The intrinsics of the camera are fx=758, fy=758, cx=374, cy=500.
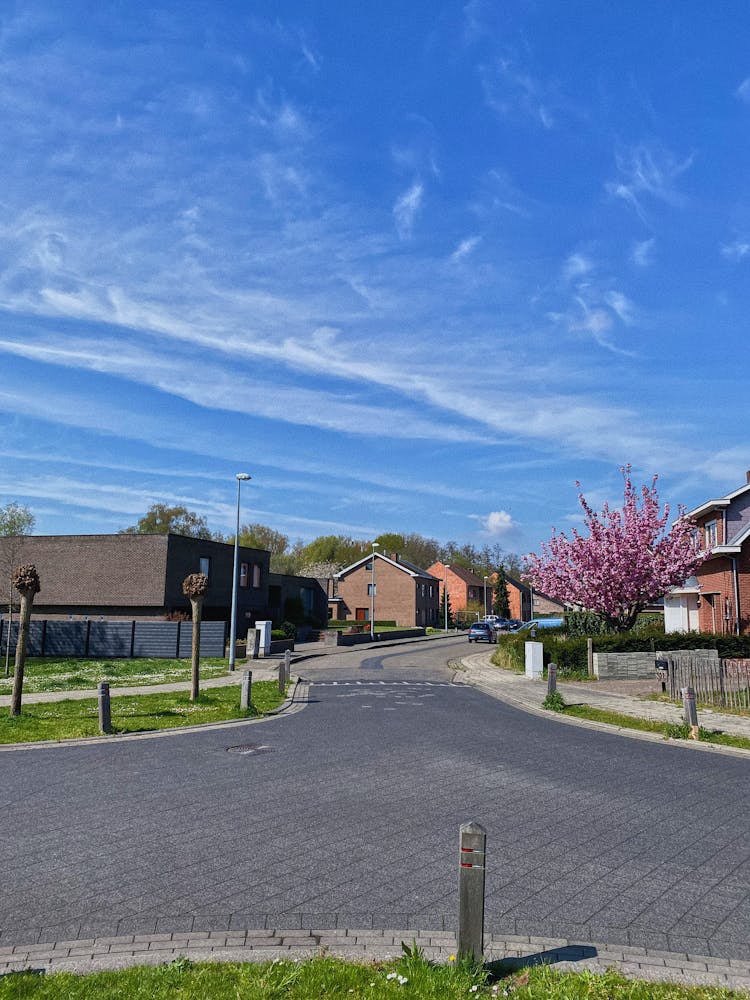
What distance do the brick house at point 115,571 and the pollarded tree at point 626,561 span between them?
72.5ft

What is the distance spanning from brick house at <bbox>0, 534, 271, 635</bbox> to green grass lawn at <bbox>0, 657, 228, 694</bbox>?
9.69m

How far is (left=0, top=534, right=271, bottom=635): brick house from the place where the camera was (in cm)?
4369

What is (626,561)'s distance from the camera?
30781 mm

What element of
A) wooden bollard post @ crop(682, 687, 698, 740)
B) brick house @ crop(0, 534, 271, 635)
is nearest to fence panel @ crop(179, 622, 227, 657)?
brick house @ crop(0, 534, 271, 635)

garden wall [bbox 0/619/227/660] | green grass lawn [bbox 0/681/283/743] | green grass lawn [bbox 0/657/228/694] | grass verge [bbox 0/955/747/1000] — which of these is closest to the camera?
grass verge [bbox 0/955/747/1000]

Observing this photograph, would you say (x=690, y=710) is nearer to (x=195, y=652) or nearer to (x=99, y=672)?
(x=195, y=652)

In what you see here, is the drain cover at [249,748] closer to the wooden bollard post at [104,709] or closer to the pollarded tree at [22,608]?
the wooden bollard post at [104,709]

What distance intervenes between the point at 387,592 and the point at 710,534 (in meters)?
45.8

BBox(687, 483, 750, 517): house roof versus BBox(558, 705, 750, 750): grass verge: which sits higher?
BBox(687, 483, 750, 517): house roof

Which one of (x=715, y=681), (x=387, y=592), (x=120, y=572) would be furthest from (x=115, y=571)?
(x=387, y=592)

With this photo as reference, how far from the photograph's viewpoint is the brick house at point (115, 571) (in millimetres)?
43688

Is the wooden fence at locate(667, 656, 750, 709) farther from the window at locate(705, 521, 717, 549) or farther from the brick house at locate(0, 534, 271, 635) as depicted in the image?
the brick house at locate(0, 534, 271, 635)

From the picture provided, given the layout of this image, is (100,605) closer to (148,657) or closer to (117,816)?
(148,657)

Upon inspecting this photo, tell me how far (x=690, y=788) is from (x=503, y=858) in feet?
14.4
